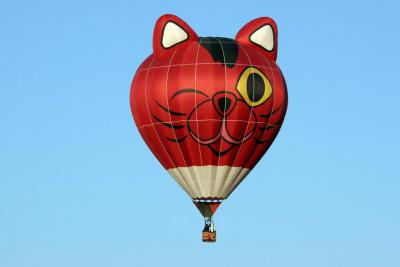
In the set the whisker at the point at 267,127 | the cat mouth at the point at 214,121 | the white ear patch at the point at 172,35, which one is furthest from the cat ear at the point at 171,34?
the whisker at the point at 267,127

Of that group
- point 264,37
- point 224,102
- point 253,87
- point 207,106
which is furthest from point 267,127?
point 264,37

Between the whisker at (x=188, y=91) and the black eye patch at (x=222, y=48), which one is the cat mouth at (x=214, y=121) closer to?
the whisker at (x=188, y=91)

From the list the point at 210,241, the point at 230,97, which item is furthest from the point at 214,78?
the point at 210,241

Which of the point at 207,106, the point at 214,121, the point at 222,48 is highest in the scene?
the point at 222,48

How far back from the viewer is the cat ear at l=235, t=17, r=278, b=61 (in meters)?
97.0

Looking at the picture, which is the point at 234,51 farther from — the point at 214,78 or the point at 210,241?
the point at 210,241

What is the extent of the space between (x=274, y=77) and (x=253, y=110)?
76.1 inches

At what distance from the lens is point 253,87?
312 ft

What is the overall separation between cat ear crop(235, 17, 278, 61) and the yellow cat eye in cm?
190

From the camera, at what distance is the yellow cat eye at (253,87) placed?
9494cm

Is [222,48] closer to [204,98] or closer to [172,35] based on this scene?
[172,35]

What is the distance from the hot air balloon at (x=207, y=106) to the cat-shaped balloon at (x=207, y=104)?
40 millimetres

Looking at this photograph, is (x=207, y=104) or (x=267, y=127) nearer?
(x=207, y=104)

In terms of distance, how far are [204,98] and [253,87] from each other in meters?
2.07
